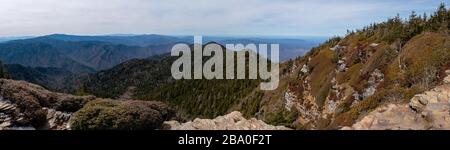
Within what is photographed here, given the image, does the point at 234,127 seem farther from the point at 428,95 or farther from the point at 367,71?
the point at 367,71

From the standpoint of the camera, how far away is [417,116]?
2080cm

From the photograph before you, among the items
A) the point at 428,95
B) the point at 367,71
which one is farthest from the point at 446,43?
the point at 428,95

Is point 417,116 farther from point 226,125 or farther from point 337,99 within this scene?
point 337,99

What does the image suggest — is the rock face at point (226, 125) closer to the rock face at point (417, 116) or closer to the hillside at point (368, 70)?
the rock face at point (417, 116)

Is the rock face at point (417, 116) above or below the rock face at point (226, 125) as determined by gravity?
above

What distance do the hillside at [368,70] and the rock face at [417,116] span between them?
7.74 meters

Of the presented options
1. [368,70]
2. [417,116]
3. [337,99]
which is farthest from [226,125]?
[337,99]

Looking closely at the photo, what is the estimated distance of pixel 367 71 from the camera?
86.9m

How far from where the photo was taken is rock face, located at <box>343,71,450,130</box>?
19094 millimetres

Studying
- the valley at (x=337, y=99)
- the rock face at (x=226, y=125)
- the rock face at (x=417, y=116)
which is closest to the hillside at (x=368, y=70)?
the valley at (x=337, y=99)

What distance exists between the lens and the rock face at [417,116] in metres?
19.1

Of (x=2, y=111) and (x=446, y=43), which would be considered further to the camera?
(x=446, y=43)

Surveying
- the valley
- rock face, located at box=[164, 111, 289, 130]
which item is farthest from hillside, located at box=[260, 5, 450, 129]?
rock face, located at box=[164, 111, 289, 130]
